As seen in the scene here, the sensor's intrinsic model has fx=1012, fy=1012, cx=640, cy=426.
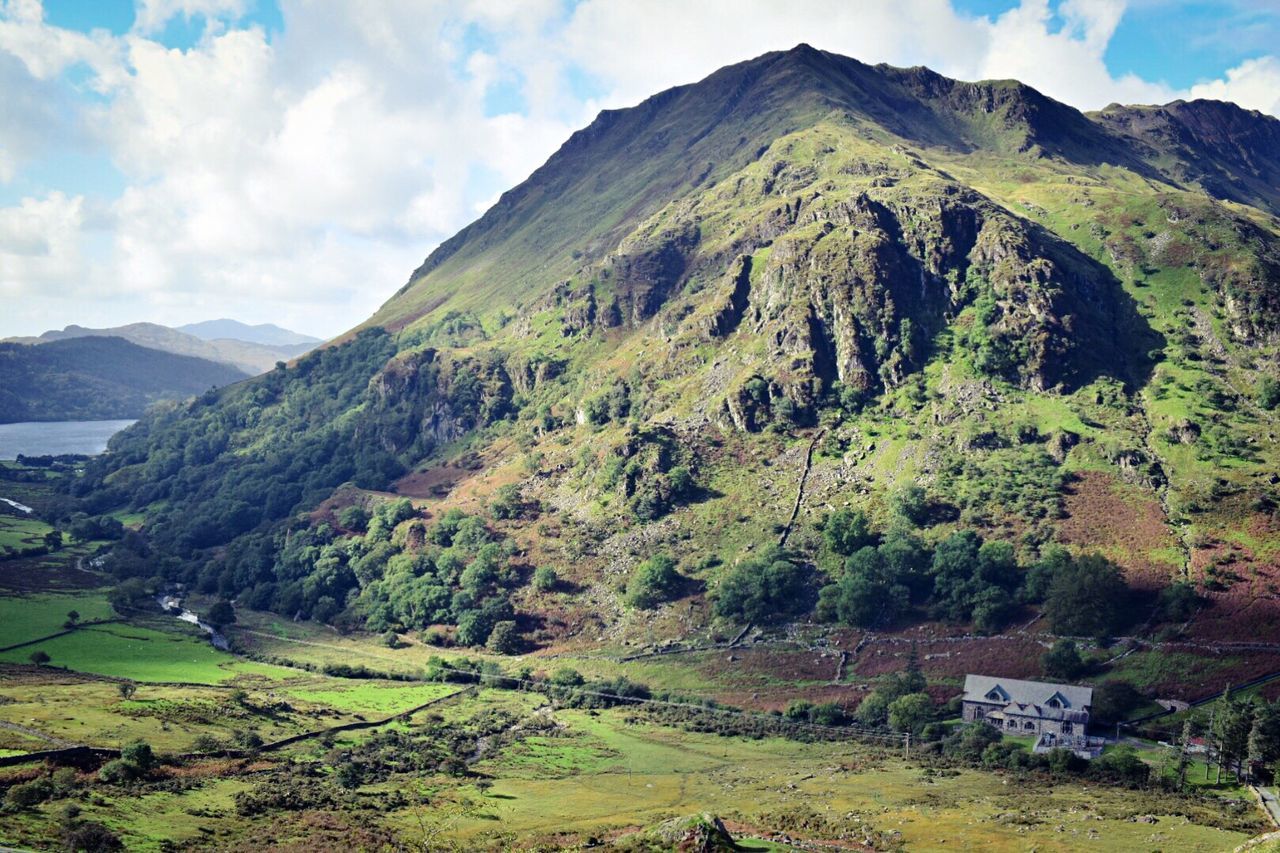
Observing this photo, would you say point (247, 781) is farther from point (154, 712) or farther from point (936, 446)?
point (936, 446)

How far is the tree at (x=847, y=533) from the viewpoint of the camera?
15562 cm

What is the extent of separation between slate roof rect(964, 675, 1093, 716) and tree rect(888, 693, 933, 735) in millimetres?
5355

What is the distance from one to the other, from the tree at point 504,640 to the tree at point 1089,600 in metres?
77.9

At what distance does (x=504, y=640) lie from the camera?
157m

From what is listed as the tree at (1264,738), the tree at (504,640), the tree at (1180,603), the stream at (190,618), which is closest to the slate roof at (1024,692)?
the tree at (1264,738)

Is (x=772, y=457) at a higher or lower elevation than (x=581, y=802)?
higher

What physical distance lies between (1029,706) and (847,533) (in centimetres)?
4486

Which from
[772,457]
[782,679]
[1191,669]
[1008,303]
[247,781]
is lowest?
[247,781]

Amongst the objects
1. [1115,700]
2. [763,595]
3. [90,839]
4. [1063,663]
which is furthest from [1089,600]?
[90,839]

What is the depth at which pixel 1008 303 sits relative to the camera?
194375 mm

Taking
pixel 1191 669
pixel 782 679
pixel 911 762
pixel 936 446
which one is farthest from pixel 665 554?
pixel 1191 669

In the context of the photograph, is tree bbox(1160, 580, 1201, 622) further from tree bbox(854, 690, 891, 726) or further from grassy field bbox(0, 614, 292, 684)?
grassy field bbox(0, 614, 292, 684)

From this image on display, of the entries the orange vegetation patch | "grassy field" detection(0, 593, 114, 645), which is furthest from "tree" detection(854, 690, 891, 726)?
"grassy field" detection(0, 593, 114, 645)

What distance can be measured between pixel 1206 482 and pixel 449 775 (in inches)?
4559
